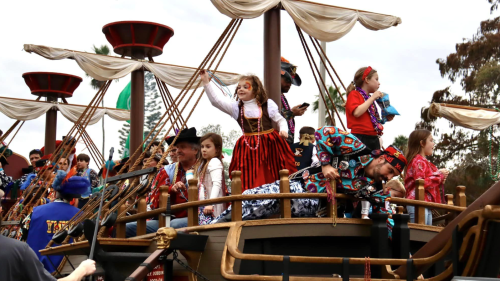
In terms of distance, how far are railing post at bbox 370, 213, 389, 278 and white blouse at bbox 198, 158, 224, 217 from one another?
1.56 metres

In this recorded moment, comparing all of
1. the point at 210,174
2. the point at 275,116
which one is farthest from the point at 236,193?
the point at 275,116

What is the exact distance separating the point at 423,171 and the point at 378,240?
1.84 meters

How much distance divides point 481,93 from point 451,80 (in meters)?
1.56

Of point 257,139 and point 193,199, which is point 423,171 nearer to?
point 257,139

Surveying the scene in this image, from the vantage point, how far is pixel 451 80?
26922mm

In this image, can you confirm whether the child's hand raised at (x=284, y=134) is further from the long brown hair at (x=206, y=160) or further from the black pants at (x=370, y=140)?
the black pants at (x=370, y=140)

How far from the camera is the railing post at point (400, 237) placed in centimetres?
532

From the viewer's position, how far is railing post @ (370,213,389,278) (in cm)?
529

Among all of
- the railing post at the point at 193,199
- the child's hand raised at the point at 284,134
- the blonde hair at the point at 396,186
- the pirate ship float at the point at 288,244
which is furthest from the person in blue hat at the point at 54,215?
the blonde hair at the point at 396,186

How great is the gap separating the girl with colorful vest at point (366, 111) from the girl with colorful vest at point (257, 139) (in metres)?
0.76

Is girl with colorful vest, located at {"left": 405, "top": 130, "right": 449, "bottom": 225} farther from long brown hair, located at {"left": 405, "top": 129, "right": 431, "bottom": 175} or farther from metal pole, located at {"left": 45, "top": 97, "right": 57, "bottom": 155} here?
metal pole, located at {"left": 45, "top": 97, "right": 57, "bottom": 155}

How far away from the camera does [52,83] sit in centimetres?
1908

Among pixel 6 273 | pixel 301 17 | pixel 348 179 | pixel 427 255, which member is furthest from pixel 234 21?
pixel 6 273

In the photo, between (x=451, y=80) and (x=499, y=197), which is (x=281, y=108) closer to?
(x=499, y=197)
